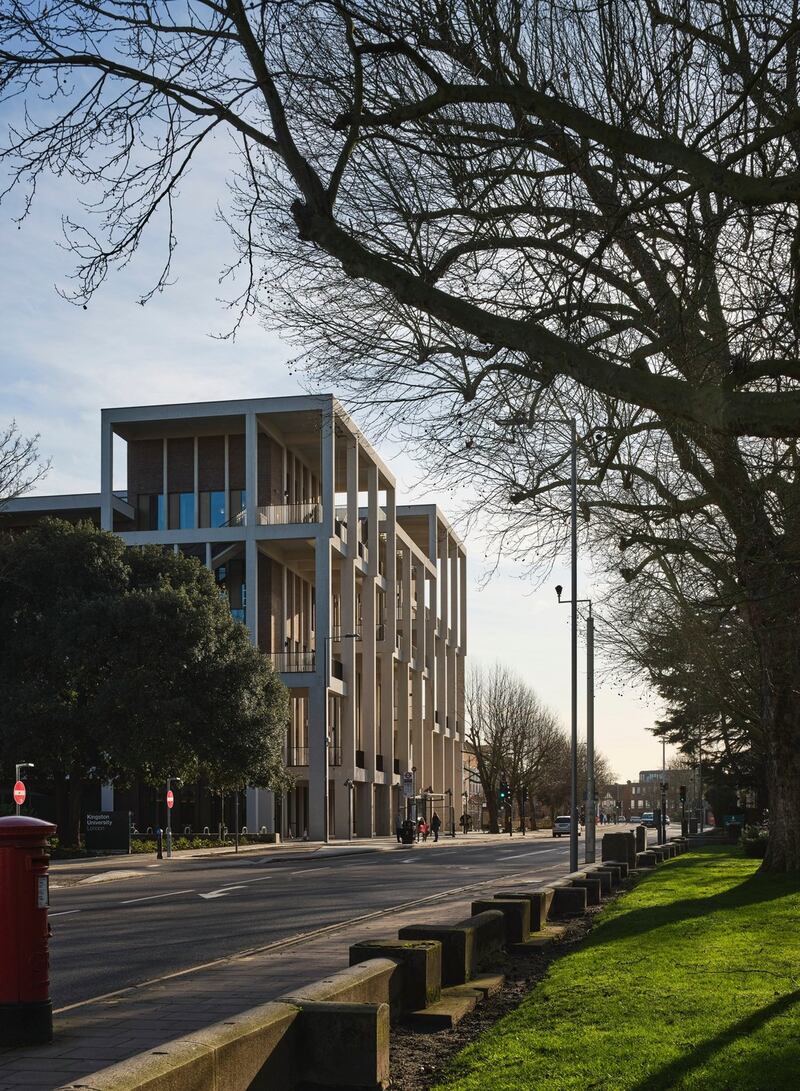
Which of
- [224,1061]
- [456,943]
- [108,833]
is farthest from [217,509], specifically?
[224,1061]

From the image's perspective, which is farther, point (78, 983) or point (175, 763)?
point (175, 763)

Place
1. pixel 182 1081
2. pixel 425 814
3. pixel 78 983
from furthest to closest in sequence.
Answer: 1. pixel 425 814
2. pixel 78 983
3. pixel 182 1081

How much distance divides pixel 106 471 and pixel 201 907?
4167 cm

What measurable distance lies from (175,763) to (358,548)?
2665cm

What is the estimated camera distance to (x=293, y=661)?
207 feet

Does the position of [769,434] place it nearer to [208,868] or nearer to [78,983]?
[78,983]

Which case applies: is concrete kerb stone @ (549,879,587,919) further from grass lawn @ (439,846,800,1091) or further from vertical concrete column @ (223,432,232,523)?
vertical concrete column @ (223,432,232,523)

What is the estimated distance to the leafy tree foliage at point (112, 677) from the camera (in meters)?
39.8

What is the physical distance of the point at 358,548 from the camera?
67.2 meters

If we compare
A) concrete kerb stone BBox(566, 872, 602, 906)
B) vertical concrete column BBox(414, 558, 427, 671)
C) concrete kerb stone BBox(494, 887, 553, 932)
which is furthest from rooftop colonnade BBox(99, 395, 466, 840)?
concrete kerb stone BBox(494, 887, 553, 932)

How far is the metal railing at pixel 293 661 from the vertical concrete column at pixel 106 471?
31.0ft

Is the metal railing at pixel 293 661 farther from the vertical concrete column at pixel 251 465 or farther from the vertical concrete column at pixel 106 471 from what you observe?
the vertical concrete column at pixel 106 471

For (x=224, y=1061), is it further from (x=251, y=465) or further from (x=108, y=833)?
(x=251, y=465)

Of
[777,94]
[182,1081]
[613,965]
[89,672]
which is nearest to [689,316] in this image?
[777,94]
